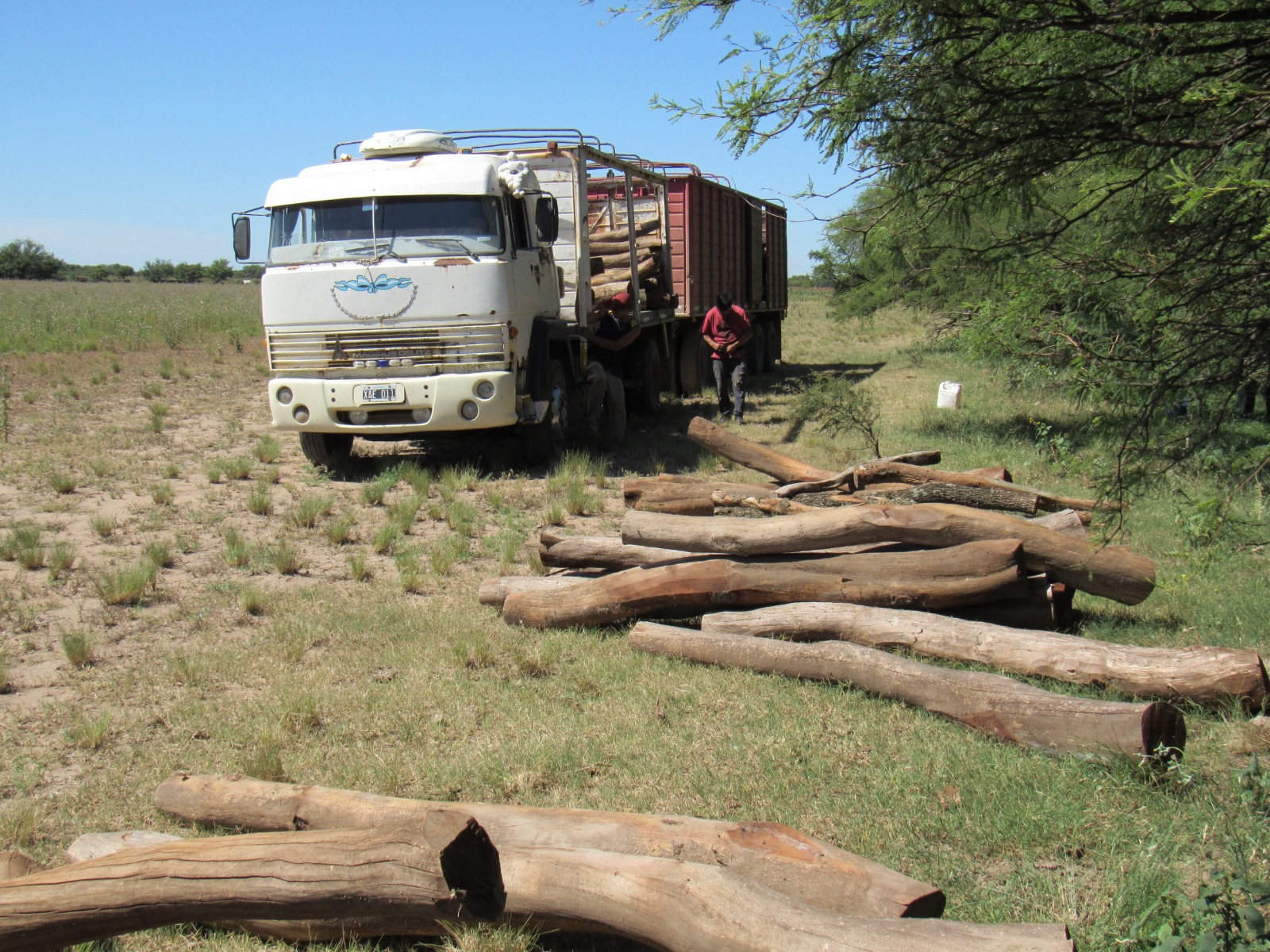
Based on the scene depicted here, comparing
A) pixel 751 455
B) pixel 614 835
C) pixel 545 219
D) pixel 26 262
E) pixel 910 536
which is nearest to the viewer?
pixel 614 835

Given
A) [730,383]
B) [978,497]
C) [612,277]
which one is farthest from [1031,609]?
[730,383]

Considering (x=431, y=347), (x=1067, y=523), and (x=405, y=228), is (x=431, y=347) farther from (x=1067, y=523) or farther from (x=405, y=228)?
(x=1067, y=523)

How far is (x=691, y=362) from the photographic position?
19.3 m

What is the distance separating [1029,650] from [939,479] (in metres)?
2.95

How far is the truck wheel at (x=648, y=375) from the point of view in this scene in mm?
15984

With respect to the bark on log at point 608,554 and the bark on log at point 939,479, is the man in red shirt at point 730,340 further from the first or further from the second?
the bark on log at point 608,554

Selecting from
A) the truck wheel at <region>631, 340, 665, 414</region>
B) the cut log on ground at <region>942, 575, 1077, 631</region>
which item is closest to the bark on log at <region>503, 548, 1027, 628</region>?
the cut log on ground at <region>942, 575, 1077, 631</region>

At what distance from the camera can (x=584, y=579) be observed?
6.49 meters

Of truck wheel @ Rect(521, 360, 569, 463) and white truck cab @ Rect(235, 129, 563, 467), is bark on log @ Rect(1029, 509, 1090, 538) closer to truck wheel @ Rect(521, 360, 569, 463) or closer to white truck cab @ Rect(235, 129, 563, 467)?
white truck cab @ Rect(235, 129, 563, 467)

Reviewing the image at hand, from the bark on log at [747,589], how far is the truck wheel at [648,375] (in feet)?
32.3

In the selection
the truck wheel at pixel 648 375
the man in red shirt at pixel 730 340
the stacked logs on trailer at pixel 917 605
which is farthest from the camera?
the man in red shirt at pixel 730 340

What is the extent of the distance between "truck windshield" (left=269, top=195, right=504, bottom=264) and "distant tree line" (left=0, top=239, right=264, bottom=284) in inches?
3429

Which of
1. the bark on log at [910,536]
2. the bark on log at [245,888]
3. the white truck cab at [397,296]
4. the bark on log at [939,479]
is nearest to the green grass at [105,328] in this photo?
the white truck cab at [397,296]

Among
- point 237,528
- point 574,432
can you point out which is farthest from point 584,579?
point 574,432
